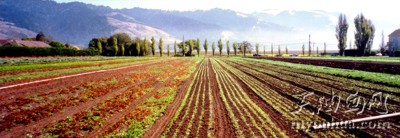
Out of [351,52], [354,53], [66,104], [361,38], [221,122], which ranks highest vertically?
[361,38]

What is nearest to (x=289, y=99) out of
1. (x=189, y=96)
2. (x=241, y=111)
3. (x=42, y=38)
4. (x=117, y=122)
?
(x=241, y=111)

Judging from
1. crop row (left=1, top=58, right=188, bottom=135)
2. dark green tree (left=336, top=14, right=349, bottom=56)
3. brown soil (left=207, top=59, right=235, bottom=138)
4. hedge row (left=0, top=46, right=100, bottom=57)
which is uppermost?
dark green tree (left=336, top=14, right=349, bottom=56)

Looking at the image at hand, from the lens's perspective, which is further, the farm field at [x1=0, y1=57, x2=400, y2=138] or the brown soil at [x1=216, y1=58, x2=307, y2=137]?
the farm field at [x1=0, y1=57, x2=400, y2=138]

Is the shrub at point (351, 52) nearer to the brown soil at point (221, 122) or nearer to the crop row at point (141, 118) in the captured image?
the crop row at point (141, 118)

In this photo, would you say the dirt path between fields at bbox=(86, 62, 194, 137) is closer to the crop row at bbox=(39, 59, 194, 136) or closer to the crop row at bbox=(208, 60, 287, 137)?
the crop row at bbox=(39, 59, 194, 136)

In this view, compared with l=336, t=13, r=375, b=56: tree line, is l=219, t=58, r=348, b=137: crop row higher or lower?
lower

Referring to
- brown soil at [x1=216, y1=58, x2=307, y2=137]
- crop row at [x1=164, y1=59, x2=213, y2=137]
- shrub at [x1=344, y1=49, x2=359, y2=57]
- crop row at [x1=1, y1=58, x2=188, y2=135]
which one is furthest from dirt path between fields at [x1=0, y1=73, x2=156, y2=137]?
shrub at [x1=344, y1=49, x2=359, y2=57]

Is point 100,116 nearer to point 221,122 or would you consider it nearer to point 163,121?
point 163,121

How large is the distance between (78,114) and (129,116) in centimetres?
238

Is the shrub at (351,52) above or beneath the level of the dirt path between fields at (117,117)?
above

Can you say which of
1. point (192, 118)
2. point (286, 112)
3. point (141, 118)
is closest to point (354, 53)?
point (286, 112)

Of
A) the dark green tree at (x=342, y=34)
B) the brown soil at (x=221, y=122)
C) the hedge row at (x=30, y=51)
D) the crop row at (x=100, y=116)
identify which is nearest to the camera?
the brown soil at (x=221, y=122)

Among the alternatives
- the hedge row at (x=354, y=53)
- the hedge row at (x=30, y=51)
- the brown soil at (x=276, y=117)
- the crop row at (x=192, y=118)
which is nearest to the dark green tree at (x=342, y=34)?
the hedge row at (x=354, y=53)

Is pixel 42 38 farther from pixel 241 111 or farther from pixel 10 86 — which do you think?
pixel 241 111
